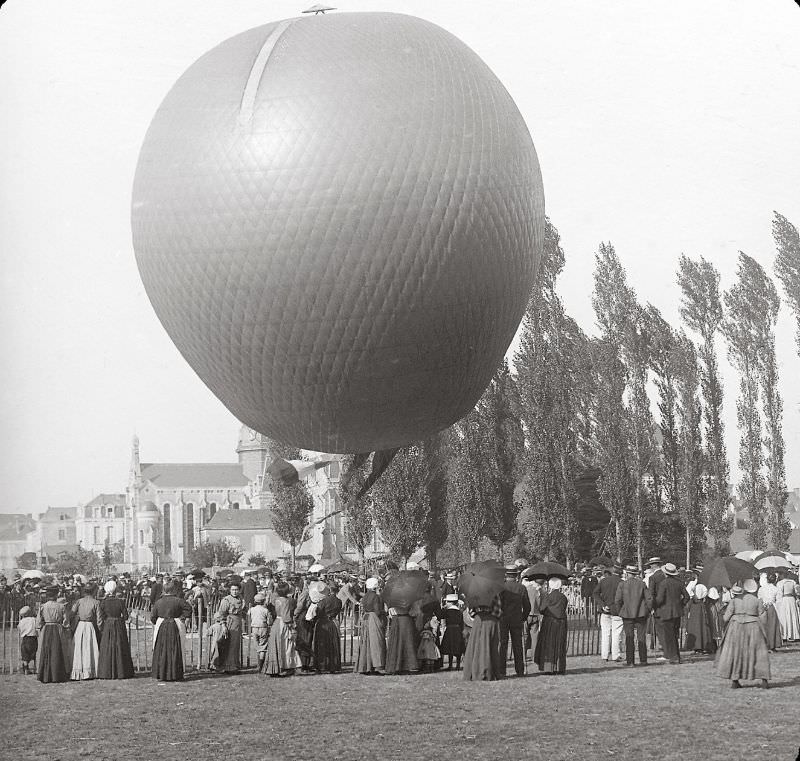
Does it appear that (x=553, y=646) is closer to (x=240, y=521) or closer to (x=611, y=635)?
(x=611, y=635)

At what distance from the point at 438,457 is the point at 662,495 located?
774cm

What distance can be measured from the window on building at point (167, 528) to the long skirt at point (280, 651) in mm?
124189

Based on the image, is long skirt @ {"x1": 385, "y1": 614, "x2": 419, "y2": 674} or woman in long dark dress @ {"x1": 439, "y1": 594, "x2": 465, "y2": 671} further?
woman in long dark dress @ {"x1": 439, "y1": 594, "x2": 465, "y2": 671}

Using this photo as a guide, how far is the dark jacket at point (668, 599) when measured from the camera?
17062 mm

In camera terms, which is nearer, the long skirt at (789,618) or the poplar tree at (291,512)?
A: the long skirt at (789,618)

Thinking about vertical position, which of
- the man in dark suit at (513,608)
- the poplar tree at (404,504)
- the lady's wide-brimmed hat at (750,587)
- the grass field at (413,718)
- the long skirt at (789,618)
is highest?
the poplar tree at (404,504)

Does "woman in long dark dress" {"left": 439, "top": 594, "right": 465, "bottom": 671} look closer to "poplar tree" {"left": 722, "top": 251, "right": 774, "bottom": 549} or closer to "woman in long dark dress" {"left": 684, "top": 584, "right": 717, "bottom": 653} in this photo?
"woman in long dark dress" {"left": 684, "top": 584, "right": 717, "bottom": 653}

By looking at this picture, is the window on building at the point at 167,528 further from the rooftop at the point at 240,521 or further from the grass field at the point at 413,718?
the grass field at the point at 413,718

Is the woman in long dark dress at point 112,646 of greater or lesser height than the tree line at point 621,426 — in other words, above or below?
below

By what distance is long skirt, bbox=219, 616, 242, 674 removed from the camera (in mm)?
17297

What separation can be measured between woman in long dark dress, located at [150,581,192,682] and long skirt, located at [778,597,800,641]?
36.3ft

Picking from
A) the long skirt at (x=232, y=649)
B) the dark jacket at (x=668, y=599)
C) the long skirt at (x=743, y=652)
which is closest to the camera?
the long skirt at (x=743, y=652)

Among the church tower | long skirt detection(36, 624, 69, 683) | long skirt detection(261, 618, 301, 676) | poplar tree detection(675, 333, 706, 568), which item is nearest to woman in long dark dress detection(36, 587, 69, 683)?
long skirt detection(36, 624, 69, 683)

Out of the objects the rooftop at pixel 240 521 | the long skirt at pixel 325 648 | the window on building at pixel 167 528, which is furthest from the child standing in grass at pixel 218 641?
the window on building at pixel 167 528
